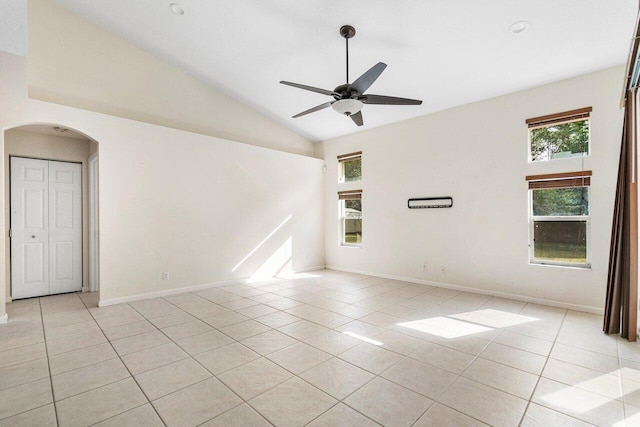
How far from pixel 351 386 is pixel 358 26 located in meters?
3.93

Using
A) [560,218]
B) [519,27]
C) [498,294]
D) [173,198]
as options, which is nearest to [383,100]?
[519,27]

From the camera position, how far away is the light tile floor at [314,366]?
77.9 inches

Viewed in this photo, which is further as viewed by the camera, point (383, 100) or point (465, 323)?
point (465, 323)

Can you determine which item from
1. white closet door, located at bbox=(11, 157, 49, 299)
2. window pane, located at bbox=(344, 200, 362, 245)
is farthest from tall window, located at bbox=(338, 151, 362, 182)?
white closet door, located at bbox=(11, 157, 49, 299)

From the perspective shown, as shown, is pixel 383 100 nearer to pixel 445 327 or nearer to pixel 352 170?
pixel 445 327

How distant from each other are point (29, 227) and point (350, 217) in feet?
19.5

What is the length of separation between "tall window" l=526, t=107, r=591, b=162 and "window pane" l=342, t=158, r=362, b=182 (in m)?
3.31

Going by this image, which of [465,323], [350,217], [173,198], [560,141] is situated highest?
[560,141]

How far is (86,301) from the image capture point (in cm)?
466

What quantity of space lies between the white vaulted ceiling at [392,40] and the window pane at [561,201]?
159cm

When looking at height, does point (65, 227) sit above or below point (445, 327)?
above

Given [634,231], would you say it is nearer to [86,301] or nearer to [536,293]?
[536,293]

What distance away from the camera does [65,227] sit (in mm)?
5180

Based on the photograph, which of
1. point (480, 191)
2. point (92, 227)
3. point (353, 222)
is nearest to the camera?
point (480, 191)
